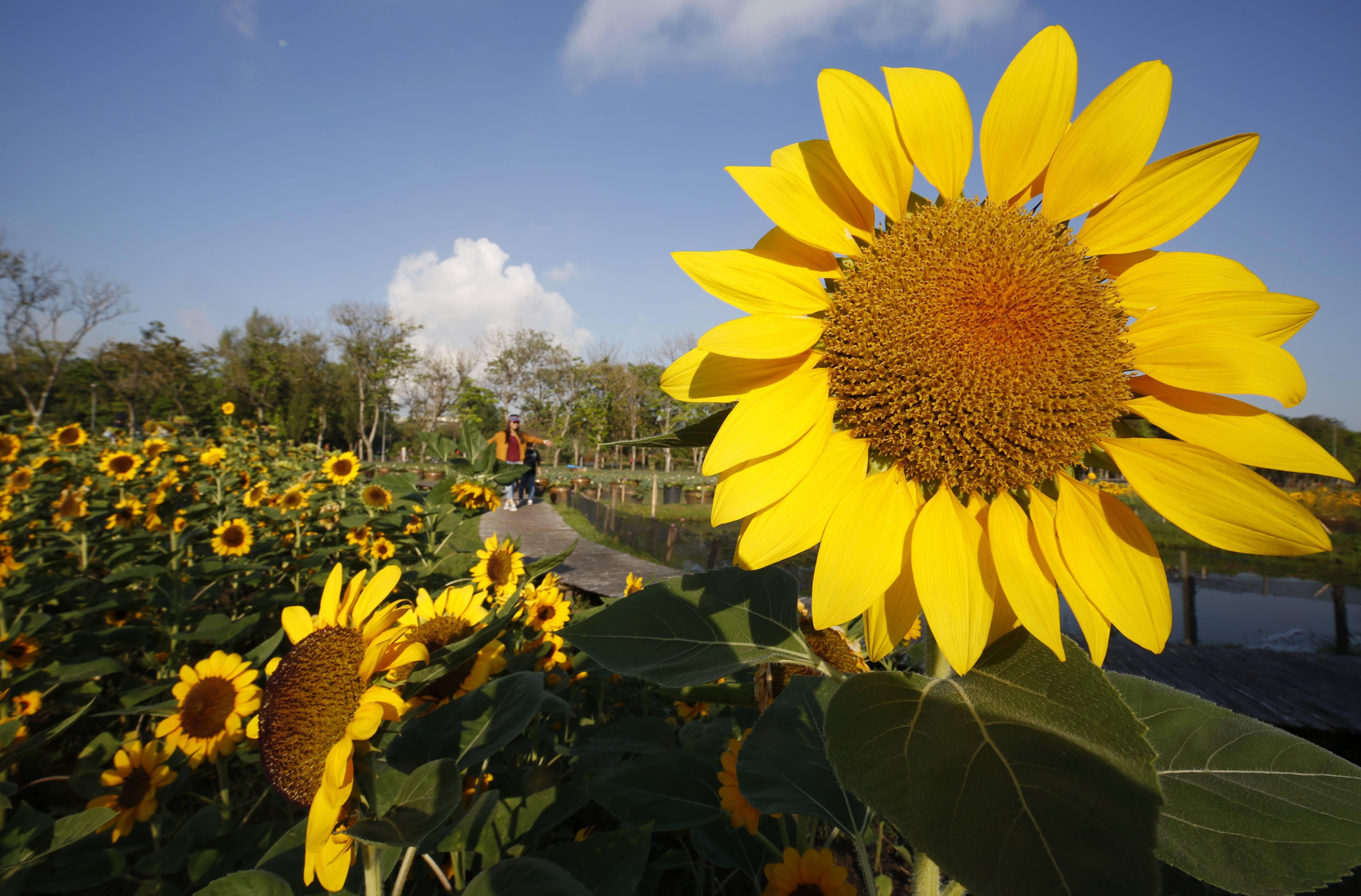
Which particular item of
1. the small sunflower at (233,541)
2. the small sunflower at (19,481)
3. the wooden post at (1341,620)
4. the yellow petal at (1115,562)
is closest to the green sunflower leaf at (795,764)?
the yellow petal at (1115,562)

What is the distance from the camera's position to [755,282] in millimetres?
747

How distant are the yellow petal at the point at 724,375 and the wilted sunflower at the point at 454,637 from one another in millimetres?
880

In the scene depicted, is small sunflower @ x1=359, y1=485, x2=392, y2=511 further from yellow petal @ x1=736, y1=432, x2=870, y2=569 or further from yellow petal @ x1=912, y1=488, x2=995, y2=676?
yellow petal @ x1=912, y1=488, x2=995, y2=676

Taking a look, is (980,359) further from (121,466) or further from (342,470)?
(121,466)

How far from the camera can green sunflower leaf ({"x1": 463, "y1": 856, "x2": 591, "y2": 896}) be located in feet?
3.25

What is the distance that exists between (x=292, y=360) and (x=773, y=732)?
48779 millimetres

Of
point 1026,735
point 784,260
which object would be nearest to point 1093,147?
point 784,260

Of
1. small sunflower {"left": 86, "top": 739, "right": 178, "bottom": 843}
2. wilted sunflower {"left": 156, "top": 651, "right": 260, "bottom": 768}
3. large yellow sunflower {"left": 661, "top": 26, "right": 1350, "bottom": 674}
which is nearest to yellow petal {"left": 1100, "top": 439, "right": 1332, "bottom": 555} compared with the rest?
large yellow sunflower {"left": 661, "top": 26, "right": 1350, "bottom": 674}

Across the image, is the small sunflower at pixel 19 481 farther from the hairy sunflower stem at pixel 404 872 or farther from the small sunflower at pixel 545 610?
the hairy sunflower stem at pixel 404 872

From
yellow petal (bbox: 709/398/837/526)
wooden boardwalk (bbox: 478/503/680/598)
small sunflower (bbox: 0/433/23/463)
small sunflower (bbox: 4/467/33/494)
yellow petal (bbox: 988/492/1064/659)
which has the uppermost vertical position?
yellow petal (bbox: 709/398/837/526)

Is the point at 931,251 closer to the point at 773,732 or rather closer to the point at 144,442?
the point at 773,732

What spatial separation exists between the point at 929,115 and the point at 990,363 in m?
0.32

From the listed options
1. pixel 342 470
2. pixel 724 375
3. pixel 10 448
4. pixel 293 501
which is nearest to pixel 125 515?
pixel 293 501

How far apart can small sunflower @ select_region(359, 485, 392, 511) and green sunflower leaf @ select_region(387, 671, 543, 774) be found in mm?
3255
